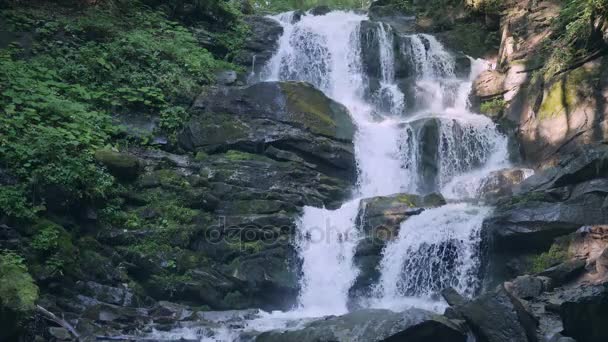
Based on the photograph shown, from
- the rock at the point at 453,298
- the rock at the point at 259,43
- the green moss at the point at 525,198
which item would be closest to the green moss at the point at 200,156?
the rock at the point at 259,43

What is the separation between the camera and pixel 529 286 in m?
9.48

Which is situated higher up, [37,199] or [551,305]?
[37,199]

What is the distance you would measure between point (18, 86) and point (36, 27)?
3.52 meters

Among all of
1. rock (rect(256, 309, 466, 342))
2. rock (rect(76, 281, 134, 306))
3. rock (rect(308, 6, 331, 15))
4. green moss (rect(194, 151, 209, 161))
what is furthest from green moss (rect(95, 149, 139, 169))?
rock (rect(308, 6, 331, 15))

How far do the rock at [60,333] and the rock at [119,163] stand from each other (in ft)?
14.4

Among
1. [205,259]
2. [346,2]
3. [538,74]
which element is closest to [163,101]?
[205,259]

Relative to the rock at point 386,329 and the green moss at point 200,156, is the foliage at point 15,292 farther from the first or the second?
the green moss at point 200,156

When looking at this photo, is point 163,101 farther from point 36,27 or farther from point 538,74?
point 538,74

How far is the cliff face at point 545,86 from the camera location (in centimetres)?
1381

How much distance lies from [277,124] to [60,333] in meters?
8.00

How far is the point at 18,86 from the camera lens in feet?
42.3

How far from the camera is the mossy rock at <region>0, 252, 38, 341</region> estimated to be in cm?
748

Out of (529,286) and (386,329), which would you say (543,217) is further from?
(386,329)

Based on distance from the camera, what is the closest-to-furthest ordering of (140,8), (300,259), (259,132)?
(300,259) → (259,132) → (140,8)
